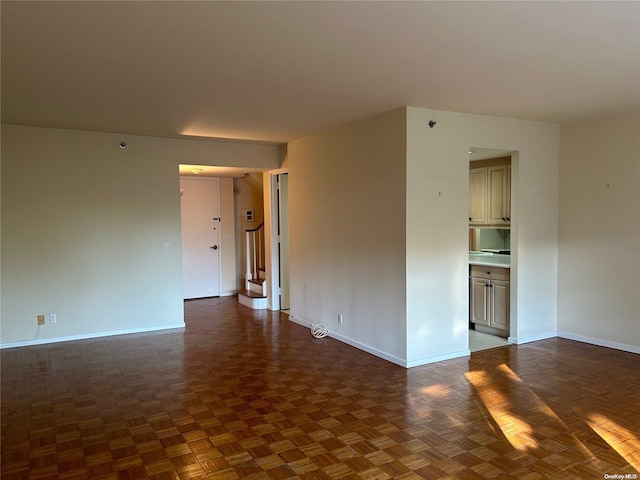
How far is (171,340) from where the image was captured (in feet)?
17.5

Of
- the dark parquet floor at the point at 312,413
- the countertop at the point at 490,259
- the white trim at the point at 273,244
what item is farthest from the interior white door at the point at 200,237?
the countertop at the point at 490,259

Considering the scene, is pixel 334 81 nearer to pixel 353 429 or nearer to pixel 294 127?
pixel 294 127

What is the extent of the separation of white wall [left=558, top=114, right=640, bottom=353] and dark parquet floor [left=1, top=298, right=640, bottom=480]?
323 mm

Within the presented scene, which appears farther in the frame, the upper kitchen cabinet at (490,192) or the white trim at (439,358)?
the upper kitchen cabinet at (490,192)

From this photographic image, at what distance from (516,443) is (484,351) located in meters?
2.05

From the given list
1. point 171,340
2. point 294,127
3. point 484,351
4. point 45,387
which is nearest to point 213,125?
point 294,127

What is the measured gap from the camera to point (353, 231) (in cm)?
496

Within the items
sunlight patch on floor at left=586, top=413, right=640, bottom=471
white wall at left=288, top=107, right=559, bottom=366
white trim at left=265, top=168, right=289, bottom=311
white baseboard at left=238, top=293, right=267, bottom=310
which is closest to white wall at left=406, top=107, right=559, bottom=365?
white wall at left=288, top=107, right=559, bottom=366

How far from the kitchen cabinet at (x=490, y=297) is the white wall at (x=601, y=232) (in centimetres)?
68

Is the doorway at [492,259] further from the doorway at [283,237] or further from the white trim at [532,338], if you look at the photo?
the doorway at [283,237]

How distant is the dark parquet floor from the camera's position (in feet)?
8.43

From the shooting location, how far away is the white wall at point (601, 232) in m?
4.61

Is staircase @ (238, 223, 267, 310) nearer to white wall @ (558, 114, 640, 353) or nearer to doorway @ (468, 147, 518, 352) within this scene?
doorway @ (468, 147, 518, 352)

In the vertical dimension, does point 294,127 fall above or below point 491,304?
above
